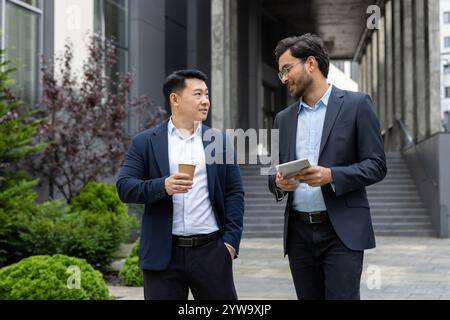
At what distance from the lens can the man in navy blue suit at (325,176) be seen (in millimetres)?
3701

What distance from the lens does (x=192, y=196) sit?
4.04m

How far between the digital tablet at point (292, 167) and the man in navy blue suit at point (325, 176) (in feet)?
0.27

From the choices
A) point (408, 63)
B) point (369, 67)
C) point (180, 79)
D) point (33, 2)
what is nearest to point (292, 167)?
point (180, 79)

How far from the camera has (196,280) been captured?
13.2 feet

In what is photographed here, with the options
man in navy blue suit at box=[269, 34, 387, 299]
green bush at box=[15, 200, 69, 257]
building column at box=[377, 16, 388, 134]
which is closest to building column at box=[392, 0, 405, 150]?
building column at box=[377, 16, 388, 134]

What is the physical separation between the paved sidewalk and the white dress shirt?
17.1 feet

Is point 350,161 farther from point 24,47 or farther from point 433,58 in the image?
point 433,58

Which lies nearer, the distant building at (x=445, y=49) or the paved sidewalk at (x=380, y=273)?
the paved sidewalk at (x=380, y=273)

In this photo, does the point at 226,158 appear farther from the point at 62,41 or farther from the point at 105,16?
the point at 105,16

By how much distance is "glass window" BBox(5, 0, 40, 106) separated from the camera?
1393 cm

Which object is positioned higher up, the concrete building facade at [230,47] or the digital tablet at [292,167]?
the concrete building facade at [230,47]

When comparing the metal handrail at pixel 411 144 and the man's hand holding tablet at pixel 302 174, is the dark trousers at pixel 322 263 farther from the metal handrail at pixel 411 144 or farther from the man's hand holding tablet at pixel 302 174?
the metal handrail at pixel 411 144

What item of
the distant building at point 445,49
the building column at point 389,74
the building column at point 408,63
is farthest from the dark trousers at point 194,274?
the distant building at point 445,49
